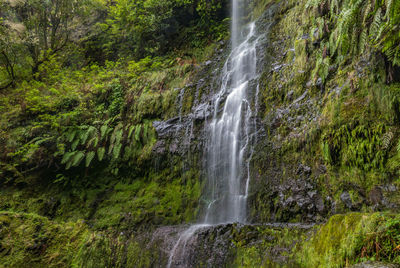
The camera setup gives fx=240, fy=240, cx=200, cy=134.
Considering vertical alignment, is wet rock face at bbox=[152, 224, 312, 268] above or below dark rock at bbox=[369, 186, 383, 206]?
below

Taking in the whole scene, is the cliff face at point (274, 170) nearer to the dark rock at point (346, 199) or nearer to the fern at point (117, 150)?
the dark rock at point (346, 199)

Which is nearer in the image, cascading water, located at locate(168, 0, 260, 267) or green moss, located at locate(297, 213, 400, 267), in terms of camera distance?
green moss, located at locate(297, 213, 400, 267)

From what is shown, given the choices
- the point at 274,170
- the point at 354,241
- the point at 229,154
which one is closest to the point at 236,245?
the point at 274,170

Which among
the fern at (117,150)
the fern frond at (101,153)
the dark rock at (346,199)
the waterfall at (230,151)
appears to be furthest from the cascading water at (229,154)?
the fern frond at (101,153)

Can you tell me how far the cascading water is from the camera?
17.0ft

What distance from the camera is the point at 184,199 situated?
6.31 meters

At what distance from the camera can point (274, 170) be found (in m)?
4.88

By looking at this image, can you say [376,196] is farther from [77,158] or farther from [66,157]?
[66,157]

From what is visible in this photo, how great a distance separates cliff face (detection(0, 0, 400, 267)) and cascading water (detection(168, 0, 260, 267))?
0.22 meters

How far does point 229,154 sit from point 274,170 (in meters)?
1.25

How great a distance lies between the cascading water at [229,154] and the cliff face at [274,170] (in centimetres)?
22

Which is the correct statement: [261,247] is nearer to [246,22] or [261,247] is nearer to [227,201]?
[227,201]

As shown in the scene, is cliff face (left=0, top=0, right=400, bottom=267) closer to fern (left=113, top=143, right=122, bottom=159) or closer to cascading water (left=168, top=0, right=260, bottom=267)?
cascading water (left=168, top=0, right=260, bottom=267)

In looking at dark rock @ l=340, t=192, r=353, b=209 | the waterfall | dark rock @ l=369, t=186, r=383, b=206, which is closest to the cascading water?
the waterfall
